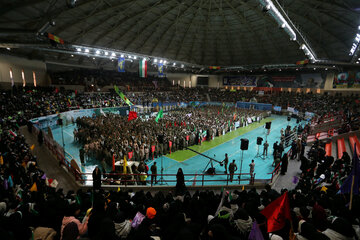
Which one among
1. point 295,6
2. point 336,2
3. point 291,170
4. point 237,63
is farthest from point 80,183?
point 237,63

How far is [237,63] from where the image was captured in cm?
4416

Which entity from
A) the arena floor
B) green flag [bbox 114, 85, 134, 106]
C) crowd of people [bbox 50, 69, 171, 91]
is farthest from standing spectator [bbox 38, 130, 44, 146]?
crowd of people [bbox 50, 69, 171, 91]

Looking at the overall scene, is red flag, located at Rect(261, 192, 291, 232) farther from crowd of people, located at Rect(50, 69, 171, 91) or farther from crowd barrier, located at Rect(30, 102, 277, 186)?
crowd of people, located at Rect(50, 69, 171, 91)

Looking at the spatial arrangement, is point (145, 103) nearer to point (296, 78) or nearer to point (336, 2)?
point (336, 2)

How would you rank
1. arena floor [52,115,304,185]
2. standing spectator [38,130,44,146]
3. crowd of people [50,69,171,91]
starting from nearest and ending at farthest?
arena floor [52,115,304,185] < standing spectator [38,130,44,146] < crowd of people [50,69,171,91]

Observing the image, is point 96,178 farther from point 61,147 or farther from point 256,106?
point 256,106

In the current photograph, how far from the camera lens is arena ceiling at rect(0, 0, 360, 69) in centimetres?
1645

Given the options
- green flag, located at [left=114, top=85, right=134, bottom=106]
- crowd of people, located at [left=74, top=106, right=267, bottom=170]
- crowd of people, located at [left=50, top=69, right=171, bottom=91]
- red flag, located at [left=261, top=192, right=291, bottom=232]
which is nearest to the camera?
red flag, located at [left=261, top=192, right=291, bottom=232]

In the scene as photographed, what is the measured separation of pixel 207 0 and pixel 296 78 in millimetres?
33421

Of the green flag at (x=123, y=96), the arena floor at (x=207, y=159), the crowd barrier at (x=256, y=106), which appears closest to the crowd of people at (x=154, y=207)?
the arena floor at (x=207, y=159)

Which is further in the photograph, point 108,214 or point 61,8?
point 61,8

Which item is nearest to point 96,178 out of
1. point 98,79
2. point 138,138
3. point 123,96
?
point 138,138

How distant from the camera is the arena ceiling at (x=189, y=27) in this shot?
1645cm

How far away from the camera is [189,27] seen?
3056cm
